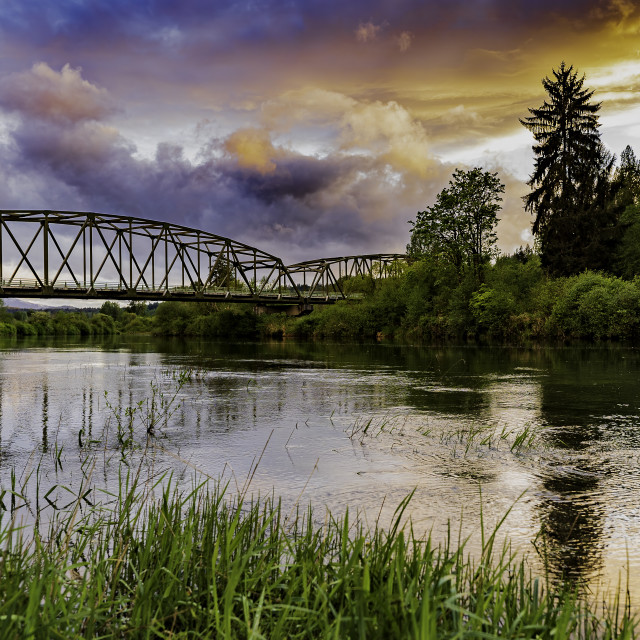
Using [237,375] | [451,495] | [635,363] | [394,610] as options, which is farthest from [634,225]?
[394,610]

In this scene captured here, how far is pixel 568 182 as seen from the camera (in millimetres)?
58375

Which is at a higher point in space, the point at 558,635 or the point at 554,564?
the point at 558,635

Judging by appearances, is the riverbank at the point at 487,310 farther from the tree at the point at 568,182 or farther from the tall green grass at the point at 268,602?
the tall green grass at the point at 268,602

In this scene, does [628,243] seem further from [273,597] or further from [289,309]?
[273,597]

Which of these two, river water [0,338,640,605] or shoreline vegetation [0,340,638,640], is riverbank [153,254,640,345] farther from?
shoreline vegetation [0,340,638,640]

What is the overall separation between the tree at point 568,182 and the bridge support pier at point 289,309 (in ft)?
131

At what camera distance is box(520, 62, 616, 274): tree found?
57.2 meters

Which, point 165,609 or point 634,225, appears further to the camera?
point 634,225

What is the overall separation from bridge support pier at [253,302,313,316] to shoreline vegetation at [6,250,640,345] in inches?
68.4

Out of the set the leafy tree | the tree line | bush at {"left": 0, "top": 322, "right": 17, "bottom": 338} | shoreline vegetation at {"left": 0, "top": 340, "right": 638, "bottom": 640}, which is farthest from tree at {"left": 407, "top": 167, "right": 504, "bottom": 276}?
the leafy tree

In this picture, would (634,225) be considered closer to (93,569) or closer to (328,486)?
(328,486)

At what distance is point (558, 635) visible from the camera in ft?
9.59

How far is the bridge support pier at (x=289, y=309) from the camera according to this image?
92.1 m

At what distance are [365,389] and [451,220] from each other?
4432 cm
